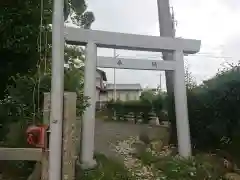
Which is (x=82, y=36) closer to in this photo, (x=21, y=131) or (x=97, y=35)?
(x=97, y=35)

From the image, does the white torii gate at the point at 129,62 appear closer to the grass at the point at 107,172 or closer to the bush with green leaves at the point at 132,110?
the grass at the point at 107,172

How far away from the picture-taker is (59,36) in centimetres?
241

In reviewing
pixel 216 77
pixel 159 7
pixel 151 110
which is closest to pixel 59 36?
pixel 216 77

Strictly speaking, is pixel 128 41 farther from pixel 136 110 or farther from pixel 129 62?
pixel 136 110

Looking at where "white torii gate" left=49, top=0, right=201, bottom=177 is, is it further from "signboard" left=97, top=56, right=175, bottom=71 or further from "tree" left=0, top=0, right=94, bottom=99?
"tree" left=0, top=0, right=94, bottom=99

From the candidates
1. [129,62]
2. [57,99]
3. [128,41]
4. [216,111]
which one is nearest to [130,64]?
[129,62]

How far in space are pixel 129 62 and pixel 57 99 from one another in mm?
5304

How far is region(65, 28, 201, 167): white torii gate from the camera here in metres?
6.94

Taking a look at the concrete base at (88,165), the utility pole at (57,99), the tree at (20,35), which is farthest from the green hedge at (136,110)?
the utility pole at (57,99)

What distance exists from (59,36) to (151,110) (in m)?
13.7

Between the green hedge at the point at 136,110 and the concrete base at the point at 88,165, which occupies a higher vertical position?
the green hedge at the point at 136,110

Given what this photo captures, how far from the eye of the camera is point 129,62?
24.7 feet

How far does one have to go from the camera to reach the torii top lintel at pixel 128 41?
707cm

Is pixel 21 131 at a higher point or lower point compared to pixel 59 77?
lower
